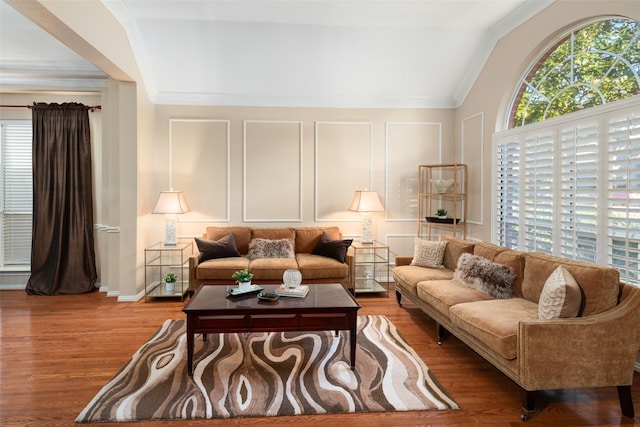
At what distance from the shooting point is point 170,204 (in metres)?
5.18

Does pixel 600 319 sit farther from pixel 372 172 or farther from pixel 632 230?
pixel 372 172

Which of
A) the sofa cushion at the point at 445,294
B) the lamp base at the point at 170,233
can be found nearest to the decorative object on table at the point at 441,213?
the sofa cushion at the point at 445,294

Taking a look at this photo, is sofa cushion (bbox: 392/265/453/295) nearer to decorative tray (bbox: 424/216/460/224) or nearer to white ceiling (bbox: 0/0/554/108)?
decorative tray (bbox: 424/216/460/224)

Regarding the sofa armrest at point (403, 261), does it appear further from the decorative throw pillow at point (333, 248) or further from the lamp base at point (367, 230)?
the lamp base at point (367, 230)

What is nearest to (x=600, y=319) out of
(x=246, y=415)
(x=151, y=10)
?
(x=246, y=415)

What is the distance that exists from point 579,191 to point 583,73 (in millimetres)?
1105

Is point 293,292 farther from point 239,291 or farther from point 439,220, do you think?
point 439,220

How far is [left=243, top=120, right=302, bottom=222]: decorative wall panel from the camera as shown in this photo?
580 cm

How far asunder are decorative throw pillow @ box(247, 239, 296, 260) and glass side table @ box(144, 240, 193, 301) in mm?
902

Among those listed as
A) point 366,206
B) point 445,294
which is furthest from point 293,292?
point 366,206

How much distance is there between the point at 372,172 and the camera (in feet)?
19.5

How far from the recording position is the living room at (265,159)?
5.02m

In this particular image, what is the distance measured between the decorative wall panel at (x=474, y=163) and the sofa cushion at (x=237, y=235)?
3.12 meters

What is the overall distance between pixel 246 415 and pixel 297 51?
4292 millimetres
